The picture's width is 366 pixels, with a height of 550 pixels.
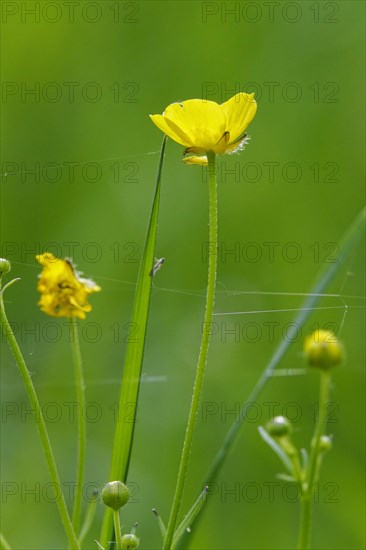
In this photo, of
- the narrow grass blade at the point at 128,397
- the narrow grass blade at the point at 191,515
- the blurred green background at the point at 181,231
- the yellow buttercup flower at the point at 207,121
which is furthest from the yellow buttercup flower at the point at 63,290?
the blurred green background at the point at 181,231

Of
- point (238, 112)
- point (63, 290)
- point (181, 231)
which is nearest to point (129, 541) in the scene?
point (63, 290)

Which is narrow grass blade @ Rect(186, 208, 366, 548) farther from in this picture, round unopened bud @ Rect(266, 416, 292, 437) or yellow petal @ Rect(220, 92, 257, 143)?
yellow petal @ Rect(220, 92, 257, 143)

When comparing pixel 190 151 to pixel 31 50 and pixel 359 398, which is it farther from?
pixel 31 50

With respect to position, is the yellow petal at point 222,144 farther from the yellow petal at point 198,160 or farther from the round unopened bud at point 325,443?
the round unopened bud at point 325,443

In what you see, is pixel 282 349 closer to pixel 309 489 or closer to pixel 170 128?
pixel 309 489

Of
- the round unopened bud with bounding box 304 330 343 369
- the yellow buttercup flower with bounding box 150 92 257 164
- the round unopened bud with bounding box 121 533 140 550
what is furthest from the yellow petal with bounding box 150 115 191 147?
the round unopened bud with bounding box 121 533 140 550

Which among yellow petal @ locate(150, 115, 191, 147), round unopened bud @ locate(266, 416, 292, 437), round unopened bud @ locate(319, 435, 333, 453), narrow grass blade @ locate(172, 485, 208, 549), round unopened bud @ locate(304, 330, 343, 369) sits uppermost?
yellow petal @ locate(150, 115, 191, 147)

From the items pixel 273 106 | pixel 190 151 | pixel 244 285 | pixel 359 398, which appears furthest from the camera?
pixel 273 106

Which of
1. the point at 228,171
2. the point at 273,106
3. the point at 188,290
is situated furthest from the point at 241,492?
the point at 273,106
